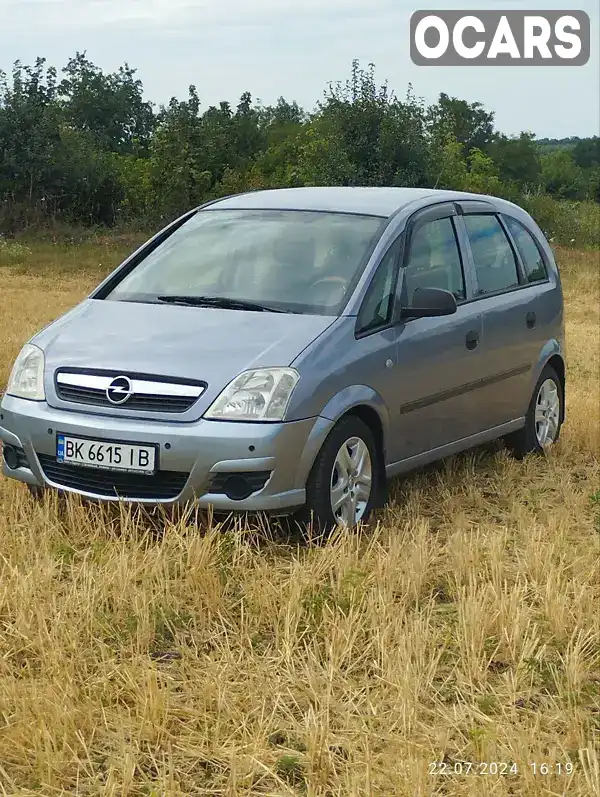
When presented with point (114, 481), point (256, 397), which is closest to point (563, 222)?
point (256, 397)

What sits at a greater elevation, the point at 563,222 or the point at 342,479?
the point at 342,479

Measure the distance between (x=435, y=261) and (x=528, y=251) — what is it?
1.53 metres

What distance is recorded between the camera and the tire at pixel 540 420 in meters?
7.82

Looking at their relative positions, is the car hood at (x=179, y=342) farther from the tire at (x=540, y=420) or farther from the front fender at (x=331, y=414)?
the tire at (x=540, y=420)

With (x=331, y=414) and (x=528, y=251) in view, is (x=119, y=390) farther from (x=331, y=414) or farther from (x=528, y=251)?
(x=528, y=251)

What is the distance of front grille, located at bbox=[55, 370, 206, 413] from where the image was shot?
527cm

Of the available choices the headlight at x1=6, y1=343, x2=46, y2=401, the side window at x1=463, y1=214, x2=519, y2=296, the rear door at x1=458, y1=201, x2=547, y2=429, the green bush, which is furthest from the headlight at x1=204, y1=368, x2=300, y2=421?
the green bush

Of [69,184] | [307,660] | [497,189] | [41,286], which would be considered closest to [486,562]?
[307,660]

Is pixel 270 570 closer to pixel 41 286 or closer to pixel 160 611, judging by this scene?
pixel 160 611

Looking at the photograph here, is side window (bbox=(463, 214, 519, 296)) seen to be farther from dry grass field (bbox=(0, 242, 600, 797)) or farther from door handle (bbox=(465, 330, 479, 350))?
dry grass field (bbox=(0, 242, 600, 797))

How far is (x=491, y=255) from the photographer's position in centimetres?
743

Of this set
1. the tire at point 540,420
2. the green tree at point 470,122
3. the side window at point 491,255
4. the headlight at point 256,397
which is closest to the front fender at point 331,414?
the headlight at point 256,397

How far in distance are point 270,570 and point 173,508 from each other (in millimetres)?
602

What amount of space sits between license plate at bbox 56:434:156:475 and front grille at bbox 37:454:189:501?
1.7 inches
